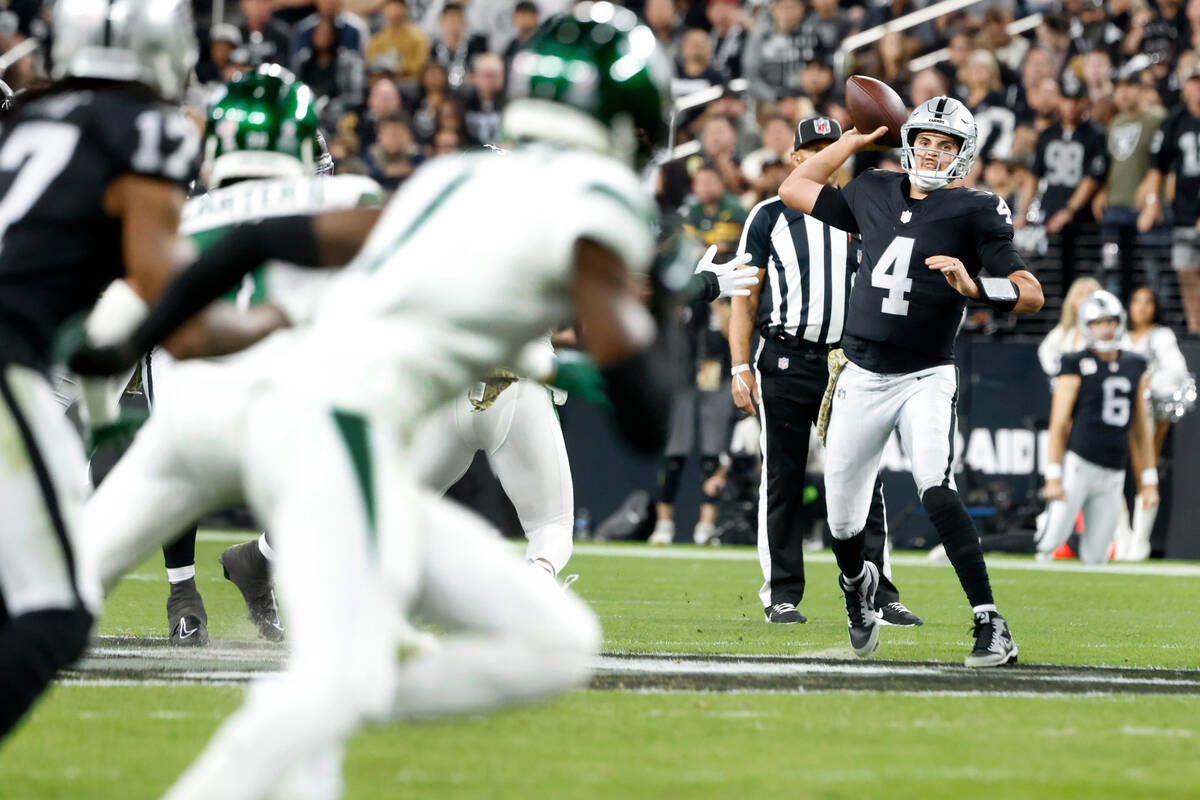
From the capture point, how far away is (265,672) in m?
5.72

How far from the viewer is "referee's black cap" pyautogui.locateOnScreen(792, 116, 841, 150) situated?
855 centimetres

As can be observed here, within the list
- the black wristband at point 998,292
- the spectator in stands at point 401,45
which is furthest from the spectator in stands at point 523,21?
the black wristband at point 998,292

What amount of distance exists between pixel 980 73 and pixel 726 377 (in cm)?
339

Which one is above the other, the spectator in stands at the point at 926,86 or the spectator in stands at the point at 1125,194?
the spectator in stands at the point at 926,86

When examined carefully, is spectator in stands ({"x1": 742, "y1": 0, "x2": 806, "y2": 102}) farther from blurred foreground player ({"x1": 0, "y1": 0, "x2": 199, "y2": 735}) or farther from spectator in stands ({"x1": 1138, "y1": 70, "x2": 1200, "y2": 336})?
blurred foreground player ({"x1": 0, "y1": 0, "x2": 199, "y2": 735})

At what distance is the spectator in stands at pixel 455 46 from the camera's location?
16.0 meters

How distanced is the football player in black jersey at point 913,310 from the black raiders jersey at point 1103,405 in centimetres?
589

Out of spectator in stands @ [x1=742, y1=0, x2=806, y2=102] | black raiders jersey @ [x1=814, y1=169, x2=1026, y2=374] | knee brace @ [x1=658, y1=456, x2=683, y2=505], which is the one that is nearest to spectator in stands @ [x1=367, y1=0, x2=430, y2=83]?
spectator in stands @ [x1=742, y1=0, x2=806, y2=102]

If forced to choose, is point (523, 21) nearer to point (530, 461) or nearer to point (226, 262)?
point (530, 461)

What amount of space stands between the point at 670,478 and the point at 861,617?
6.92 meters

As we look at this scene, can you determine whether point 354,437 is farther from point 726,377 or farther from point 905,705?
point 726,377

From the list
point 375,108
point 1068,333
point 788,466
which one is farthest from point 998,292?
point 375,108

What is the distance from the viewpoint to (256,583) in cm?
686

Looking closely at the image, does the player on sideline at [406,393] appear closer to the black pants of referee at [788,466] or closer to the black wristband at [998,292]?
the black wristband at [998,292]
